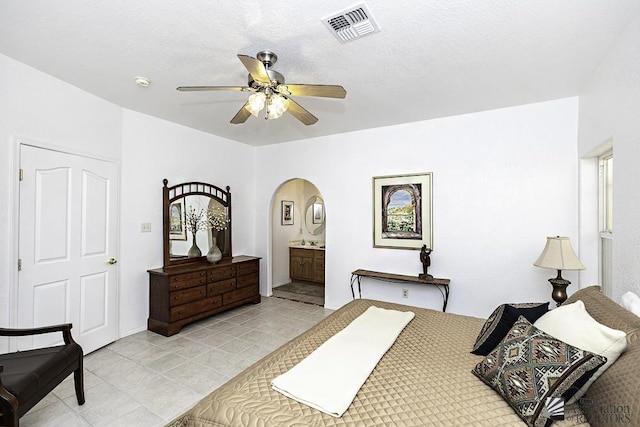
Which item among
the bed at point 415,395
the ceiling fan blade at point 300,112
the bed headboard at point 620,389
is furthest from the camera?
the ceiling fan blade at point 300,112

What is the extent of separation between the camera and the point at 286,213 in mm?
6355

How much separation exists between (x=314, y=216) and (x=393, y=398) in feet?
18.4

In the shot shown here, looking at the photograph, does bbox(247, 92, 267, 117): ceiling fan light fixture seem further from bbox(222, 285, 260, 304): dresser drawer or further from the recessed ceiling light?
bbox(222, 285, 260, 304): dresser drawer

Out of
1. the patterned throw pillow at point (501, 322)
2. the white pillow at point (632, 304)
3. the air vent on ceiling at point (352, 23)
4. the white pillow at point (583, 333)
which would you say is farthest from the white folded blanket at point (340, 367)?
the air vent on ceiling at point (352, 23)

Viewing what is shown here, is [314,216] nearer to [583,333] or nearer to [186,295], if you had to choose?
[186,295]

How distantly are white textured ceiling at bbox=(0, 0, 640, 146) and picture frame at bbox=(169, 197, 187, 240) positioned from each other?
1411mm

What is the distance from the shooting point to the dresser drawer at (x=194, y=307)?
3611 millimetres

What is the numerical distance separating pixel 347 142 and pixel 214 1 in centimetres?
296

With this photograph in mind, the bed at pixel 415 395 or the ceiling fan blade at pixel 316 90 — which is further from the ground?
the ceiling fan blade at pixel 316 90

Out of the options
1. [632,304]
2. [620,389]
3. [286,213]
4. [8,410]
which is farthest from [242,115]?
[286,213]

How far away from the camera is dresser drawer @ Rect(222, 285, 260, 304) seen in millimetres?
4296

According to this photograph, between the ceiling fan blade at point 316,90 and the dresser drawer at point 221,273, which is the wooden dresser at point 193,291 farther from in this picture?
the ceiling fan blade at point 316,90

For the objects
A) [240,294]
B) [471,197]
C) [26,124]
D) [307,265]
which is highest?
[26,124]

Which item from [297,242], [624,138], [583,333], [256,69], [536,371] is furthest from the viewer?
[297,242]
